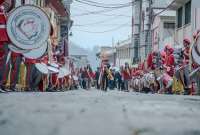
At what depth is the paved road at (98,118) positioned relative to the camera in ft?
6.17

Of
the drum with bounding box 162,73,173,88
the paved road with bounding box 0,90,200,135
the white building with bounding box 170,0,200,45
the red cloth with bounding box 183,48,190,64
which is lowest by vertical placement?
the paved road with bounding box 0,90,200,135

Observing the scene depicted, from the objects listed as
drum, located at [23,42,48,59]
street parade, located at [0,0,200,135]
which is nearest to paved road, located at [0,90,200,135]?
street parade, located at [0,0,200,135]

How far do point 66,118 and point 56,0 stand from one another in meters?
34.7

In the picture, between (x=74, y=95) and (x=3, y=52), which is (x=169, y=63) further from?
(x=74, y=95)

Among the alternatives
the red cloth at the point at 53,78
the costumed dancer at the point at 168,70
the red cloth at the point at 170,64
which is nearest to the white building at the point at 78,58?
the costumed dancer at the point at 168,70

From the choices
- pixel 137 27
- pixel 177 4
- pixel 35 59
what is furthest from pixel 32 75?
pixel 137 27

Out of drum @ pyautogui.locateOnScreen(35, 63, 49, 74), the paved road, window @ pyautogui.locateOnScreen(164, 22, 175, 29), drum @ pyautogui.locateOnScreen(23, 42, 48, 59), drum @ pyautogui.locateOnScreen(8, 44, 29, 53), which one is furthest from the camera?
window @ pyautogui.locateOnScreen(164, 22, 175, 29)

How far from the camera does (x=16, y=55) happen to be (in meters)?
10.6

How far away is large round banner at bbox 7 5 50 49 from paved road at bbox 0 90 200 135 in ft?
23.0

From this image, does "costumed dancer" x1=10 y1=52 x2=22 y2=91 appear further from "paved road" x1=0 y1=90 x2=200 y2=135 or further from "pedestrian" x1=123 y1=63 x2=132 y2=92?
"pedestrian" x1=123 y1=63 x2=132 y2=92

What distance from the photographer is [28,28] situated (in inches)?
390

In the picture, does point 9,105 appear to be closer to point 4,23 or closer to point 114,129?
point 114,129

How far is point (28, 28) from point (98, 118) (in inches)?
315

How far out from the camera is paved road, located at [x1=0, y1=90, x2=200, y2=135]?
188 cm
